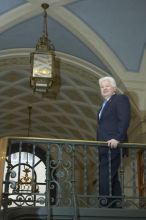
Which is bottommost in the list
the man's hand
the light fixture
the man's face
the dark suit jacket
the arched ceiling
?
the man's hand

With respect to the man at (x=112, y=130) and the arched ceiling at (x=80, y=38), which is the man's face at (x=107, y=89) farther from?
the arched ceiling at (x=80, y=38)

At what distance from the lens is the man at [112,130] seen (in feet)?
17.4

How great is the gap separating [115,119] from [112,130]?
15 cm

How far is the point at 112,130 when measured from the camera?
541 centimetres

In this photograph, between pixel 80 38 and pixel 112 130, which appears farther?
pixel 80 38

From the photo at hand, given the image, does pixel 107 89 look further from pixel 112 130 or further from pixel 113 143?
pixel 113 143

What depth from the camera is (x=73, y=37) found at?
1041 centimetres

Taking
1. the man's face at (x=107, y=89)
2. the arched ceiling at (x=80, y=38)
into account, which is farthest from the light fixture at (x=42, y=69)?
the arched ceiling at (x=80, y=38)

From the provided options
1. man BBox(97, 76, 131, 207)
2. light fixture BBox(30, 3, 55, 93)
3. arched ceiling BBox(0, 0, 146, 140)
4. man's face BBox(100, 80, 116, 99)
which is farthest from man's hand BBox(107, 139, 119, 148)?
arched ceiling BBox(0, 0, 146, 140)

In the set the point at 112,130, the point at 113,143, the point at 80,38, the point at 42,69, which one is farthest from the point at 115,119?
the point at 80,38

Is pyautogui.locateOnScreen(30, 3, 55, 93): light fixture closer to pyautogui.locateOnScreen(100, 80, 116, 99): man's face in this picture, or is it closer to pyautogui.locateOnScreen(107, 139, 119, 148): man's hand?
pyautogui.locateOnScreen(100, 80, 116, 99): man's face

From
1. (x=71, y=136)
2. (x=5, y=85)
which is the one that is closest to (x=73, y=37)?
(x=5, y=85)

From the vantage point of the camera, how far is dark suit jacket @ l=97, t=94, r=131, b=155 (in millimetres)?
5297

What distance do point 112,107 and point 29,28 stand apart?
214 inches
